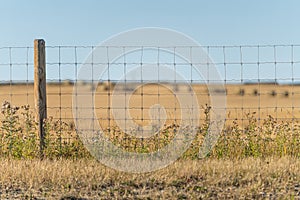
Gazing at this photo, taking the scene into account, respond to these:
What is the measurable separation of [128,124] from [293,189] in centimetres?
378

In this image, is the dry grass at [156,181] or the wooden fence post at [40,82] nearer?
the dry grass at [156,181]

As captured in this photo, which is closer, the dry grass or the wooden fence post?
the dry grass

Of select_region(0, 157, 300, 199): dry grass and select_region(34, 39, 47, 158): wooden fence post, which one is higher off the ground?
select_region(34, 39, 47, 158): wooden fence post

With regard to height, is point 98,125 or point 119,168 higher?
point 98,125

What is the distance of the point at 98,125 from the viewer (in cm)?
973

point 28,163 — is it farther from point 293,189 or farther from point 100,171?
point 293,189

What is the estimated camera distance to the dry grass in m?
6.72

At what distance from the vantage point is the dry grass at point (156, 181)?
265 inches

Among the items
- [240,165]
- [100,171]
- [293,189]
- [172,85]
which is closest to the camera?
[293,189]

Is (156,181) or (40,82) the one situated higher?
(40,82)

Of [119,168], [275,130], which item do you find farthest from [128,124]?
[275,130]

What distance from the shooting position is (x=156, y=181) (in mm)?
7277

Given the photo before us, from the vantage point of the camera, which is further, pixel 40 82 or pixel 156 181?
pixel 40 82

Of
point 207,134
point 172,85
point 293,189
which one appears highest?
point 172,85
